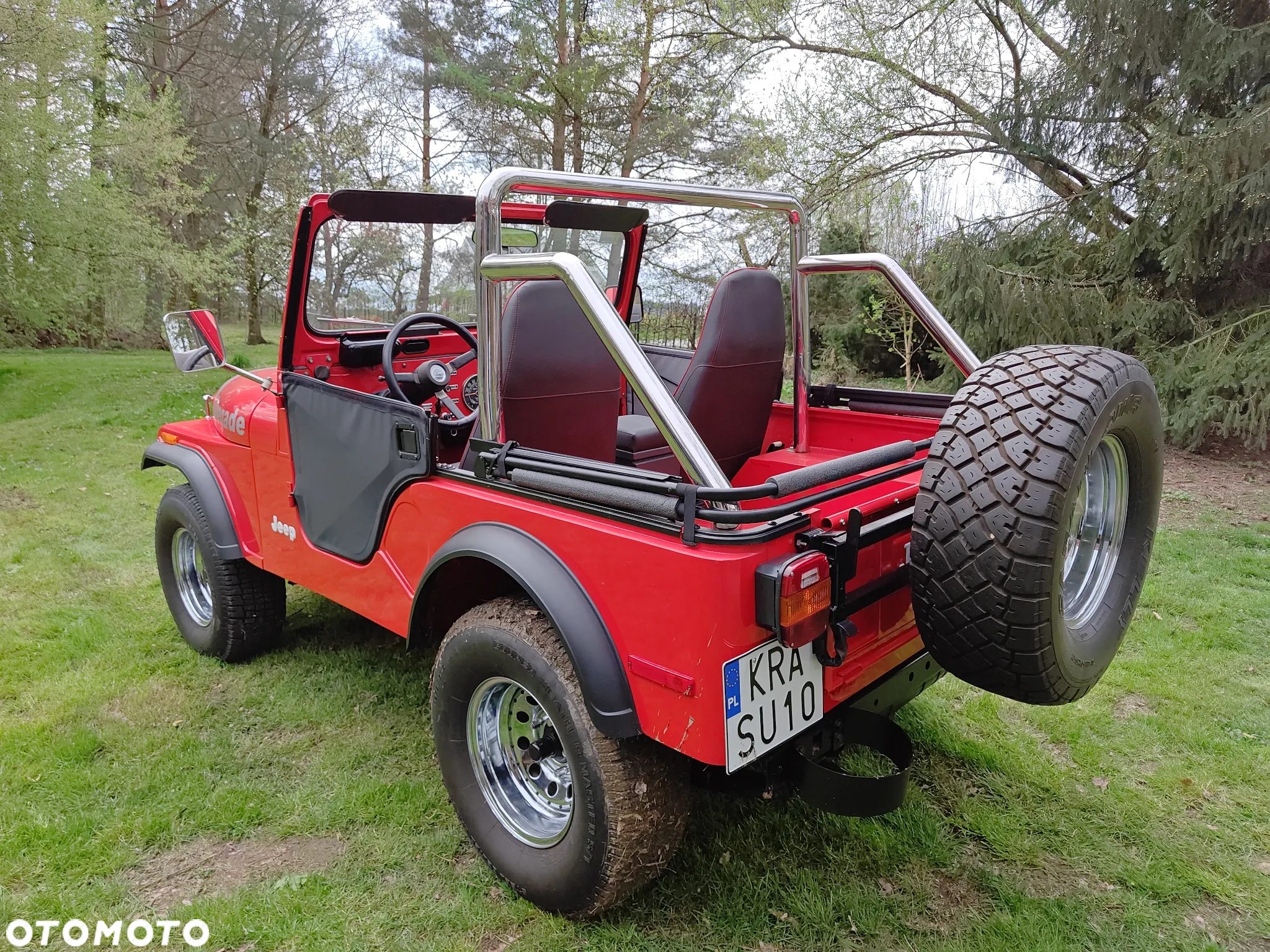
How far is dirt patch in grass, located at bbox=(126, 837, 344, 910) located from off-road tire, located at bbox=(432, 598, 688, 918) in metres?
0.62

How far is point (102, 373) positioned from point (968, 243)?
13.5 metres

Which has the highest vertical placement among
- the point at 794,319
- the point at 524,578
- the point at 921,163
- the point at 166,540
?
the point at 921,163

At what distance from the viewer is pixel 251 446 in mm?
3246

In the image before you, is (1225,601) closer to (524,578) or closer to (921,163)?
(524,578)

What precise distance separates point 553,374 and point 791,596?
1.13m

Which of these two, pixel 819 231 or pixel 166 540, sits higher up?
pixel 819 231

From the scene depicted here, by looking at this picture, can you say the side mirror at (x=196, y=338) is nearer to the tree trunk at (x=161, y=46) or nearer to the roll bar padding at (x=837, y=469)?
the roll bar padding at (x=837, y=469)

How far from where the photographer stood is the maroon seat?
2.75 m

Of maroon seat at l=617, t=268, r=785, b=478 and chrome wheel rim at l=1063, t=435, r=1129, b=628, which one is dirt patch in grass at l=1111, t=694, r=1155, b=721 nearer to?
chrome wheel rim at l=1063, t=435, r=1129, b=628

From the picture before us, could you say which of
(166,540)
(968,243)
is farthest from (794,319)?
(968,243)

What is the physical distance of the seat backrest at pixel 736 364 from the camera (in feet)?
9.01

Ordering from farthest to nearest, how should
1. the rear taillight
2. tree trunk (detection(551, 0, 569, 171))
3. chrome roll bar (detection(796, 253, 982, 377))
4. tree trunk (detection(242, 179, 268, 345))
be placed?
tree trunk (detection(242, 179, 268, 345)), tree trunk (detection(551, 0, 569, 171)), chrome roll bar (detection(796, 253, 982, 377)), the rear taillight

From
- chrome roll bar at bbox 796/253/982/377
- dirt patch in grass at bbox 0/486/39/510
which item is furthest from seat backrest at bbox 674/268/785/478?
dirt patch in grass at bbox 0/486/39/510

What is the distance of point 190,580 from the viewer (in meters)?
3.79
